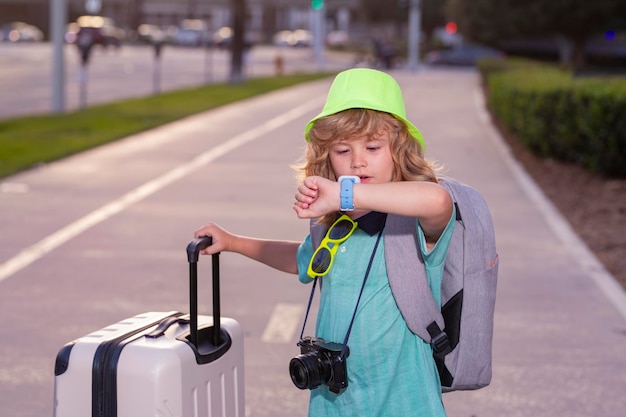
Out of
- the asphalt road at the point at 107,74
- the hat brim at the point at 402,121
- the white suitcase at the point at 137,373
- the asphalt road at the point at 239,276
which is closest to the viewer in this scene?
the white suitcase at the point at 137,373

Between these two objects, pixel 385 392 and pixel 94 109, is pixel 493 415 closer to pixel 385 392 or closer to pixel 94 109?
pixel 385 392

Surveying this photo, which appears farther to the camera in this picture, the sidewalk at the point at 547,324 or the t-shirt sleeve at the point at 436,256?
the sidewalk at the point at 547,324

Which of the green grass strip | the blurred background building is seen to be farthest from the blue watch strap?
the blurred background building

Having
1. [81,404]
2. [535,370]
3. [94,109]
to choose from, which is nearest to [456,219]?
[81,404]

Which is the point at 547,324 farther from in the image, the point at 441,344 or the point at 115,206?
the point at 115,206

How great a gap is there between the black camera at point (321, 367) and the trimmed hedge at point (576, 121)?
383 inches

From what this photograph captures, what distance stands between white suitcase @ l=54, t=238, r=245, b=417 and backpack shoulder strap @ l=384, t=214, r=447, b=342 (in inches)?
21.3

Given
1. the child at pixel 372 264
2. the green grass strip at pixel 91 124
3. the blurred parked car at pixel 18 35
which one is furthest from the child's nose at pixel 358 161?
the blurred parked car at pixel 18 35

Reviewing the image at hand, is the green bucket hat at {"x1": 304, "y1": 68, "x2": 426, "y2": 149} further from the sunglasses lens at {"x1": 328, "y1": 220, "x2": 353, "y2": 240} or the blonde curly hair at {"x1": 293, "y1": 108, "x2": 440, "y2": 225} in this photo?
the sunglasses lens at {"x1": 328, "y1": 220, "x2": 353, "y2": 240}

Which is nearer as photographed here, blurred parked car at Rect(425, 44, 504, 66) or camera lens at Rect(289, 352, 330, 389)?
camera lens at Rect(289, 352, 330, 389)

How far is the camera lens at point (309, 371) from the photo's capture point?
2969mm

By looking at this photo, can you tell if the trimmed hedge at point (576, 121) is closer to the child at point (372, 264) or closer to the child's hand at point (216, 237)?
the child's hand at point (216, 237)

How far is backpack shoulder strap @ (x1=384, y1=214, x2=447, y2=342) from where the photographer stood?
9.89ft

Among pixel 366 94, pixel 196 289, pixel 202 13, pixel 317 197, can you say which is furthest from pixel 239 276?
pixel 202 13
